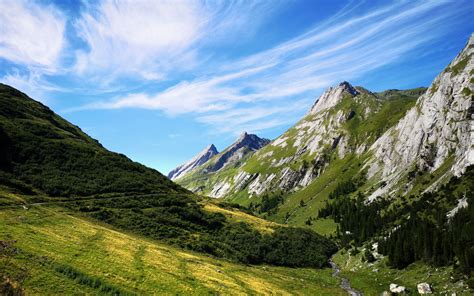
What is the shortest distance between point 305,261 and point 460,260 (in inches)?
1879

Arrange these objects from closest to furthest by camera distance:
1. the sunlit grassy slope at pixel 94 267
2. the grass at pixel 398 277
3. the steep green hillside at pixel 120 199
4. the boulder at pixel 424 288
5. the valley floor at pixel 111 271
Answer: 1. the sunlit grassy slope at pixel 94 267
2. the valley floor at pixel 111 271
3. the grass at pixel 398 277
4. the boulder at pixel 424 288
5. the steep green hillside at pixel 120 199

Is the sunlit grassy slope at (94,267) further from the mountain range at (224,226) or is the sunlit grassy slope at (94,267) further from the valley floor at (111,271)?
A: the mountain range at (224,226)

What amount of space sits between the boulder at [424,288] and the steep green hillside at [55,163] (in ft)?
305

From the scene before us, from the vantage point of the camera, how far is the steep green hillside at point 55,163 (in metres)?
100

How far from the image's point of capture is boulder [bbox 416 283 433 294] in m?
57.0

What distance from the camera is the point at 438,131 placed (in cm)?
15450

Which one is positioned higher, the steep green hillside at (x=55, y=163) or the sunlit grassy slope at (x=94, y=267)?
the steep green hillside at (x=55, y=163)

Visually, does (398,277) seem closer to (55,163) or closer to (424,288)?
(424,288)

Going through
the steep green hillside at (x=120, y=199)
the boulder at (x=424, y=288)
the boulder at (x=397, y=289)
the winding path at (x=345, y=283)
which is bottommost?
the winding path at (x=345, y=283)

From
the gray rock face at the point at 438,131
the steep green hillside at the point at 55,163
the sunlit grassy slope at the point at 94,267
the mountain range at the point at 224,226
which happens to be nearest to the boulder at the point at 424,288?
the mountain range at the point at 224,226

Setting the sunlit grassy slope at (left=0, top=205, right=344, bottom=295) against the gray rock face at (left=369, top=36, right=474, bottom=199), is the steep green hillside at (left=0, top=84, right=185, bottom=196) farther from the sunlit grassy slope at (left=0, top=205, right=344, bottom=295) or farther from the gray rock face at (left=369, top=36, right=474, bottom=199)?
the gray rock face at (left=369, top=36, right=474, bottom=199)

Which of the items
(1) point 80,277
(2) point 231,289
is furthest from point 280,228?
(1) point 80,277

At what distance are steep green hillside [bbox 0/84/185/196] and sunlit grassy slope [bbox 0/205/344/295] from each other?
37.4m

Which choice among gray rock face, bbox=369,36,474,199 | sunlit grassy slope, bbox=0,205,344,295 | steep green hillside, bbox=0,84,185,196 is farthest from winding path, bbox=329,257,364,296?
steep green hillside, bbox=0,84,185,196
